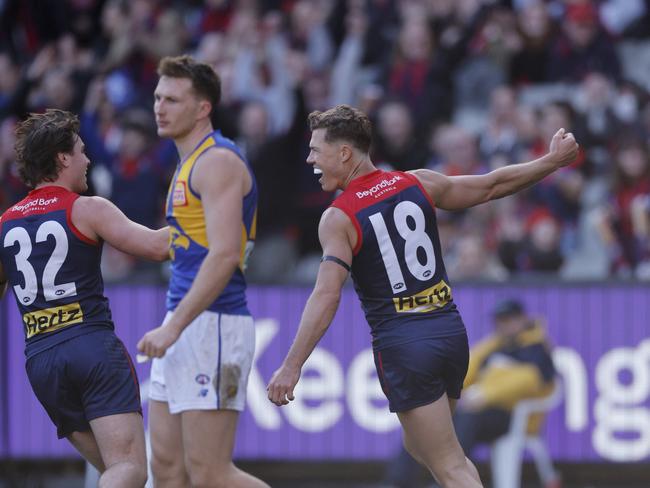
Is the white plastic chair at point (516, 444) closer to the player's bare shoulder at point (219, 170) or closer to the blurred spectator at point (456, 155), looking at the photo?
the blurred spectator at point (456, 155)

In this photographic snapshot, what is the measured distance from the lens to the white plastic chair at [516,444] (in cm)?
1116

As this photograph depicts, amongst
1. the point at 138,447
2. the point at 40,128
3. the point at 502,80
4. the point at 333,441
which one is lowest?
the point at 333,441

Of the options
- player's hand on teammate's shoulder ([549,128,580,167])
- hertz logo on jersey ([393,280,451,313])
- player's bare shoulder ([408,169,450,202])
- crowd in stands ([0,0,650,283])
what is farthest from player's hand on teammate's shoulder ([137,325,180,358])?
crowd in stands ([0,0,650,283])

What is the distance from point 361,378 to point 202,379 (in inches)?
187

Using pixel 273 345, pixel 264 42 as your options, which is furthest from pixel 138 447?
pixel 264 42

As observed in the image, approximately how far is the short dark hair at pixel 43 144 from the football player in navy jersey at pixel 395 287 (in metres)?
1.34

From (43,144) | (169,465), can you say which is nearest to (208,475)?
(169,465)

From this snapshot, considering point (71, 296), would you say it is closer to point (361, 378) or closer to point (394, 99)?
point (361, 378)

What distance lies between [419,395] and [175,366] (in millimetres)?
1324

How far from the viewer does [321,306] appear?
665 cm

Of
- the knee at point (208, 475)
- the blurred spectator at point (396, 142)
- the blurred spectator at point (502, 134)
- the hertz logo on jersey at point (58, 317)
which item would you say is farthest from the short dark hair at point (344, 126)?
the blurred spectator at point (502, 134)

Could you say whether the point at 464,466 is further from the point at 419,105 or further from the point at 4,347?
the point at 419,105

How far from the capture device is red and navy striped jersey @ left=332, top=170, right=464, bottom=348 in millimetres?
6812

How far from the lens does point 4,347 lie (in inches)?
460
